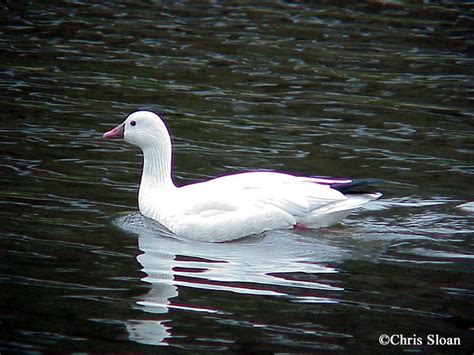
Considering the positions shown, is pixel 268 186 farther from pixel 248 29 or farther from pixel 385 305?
pixel 248 29

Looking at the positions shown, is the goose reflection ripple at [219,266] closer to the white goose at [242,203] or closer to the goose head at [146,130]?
the white goose at [242,203]

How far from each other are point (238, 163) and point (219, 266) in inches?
131

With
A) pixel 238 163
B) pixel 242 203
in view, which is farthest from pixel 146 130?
pixel 238 163

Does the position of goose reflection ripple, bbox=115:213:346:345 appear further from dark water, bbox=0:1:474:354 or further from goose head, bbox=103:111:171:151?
goose head, bbox=103:111:171:151

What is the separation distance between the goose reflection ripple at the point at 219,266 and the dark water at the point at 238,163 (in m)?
0.03

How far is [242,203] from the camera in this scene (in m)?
10.8

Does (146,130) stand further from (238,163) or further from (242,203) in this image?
(238,163)

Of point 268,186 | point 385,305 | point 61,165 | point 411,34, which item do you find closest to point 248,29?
point 411,34

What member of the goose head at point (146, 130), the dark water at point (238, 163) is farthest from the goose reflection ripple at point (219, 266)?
the goose head at point (146, 130)

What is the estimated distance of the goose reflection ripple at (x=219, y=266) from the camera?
28.9ft

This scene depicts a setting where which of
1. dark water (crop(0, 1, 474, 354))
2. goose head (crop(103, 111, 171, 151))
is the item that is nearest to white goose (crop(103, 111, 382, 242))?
goose head (crop(103, 111, 171, 151))

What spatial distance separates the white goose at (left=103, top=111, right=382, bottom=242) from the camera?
1077 cm

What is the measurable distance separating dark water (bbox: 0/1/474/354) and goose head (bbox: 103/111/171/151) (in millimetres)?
673

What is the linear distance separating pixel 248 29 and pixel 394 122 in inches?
221
